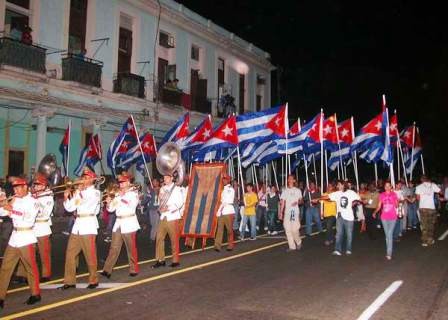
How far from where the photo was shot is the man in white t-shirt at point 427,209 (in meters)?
12.9

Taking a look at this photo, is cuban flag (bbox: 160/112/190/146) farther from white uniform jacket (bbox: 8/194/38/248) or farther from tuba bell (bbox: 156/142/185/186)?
white uniform jacket (bbox: 8/194/38/248)

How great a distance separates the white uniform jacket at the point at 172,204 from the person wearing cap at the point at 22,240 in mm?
3097

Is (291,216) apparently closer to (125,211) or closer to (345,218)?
(345,218)

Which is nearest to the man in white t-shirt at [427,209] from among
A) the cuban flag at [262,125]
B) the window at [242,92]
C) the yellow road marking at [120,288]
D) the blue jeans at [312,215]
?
the blue jeans at [312,215]

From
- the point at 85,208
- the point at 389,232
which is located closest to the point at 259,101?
the point at 389,232

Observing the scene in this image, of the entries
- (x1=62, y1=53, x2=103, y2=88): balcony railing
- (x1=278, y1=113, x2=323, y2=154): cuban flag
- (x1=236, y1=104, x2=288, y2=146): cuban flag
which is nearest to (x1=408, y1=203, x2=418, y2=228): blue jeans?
(x1=278, y1=113, x2=323, y2=154): cuban flag

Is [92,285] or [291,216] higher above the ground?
[291,216]

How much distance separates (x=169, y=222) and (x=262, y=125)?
19.8 feet

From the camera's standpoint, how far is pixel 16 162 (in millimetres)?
18078

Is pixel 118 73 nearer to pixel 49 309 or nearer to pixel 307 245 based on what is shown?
pixel 307 245

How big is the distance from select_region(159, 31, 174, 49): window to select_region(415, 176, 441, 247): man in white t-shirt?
51.4 ft

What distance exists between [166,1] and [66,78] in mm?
8002

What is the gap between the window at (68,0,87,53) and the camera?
64.8 feet

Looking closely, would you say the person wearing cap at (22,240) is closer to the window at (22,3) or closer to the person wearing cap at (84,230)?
the person wearing cap at (84,230)
